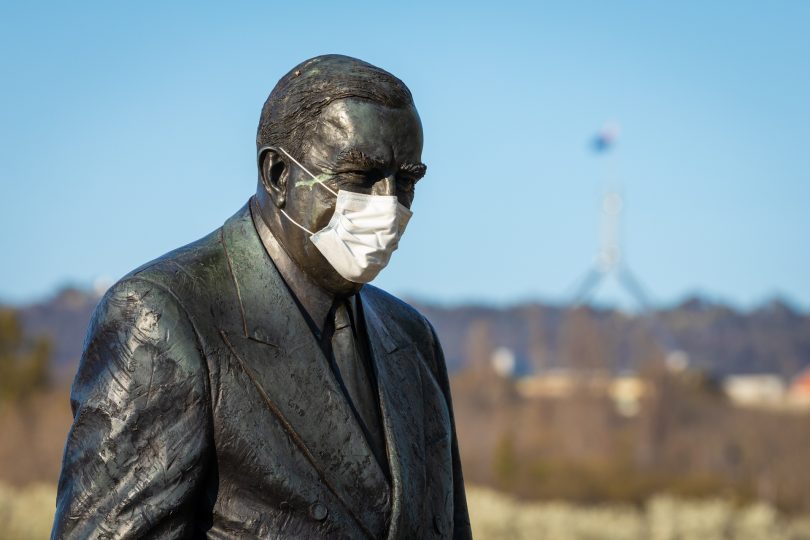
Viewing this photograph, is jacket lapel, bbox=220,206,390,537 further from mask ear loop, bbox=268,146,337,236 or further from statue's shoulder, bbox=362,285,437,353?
statue's shoulder, bbox=362,285,437,353

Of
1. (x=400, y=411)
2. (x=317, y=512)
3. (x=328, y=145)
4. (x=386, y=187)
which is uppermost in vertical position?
(x=328, y=145)

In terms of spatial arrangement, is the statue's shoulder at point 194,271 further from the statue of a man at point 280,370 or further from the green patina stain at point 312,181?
the green patina stain at point 312,181

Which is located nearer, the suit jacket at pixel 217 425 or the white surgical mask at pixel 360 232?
the suit jacket at pixel 217 425

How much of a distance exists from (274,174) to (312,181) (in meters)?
0.13

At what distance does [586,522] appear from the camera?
956 inches

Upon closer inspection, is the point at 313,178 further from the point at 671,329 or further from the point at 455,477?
the point at 671,329

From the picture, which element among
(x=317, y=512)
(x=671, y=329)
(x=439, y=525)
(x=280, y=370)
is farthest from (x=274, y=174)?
(x=671, y=329)

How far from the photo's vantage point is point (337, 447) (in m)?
3.57

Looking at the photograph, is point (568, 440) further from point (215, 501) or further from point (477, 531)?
point (215, 501)

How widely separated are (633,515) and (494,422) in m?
16.2

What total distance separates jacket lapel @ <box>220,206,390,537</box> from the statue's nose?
0.33 metres

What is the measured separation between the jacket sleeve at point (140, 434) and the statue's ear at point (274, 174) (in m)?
0.40

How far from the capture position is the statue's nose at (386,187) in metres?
3.64

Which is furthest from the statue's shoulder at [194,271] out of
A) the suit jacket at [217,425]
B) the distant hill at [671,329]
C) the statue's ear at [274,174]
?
the distant hill at [671,329]
